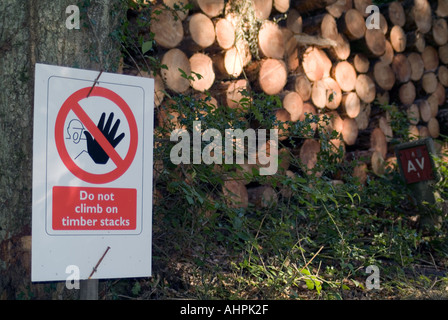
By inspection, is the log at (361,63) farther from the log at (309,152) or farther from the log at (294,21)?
the log at (309,152)

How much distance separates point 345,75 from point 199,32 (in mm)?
1927

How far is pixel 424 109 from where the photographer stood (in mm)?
6590

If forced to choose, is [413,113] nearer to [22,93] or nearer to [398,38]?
[398,38]

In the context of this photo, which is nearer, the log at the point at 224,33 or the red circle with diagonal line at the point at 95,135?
the red circle with diagonal line at the point at 95,135

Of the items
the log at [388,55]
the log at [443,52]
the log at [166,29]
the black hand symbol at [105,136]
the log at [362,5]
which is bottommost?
the black hand symbol at [105,136]

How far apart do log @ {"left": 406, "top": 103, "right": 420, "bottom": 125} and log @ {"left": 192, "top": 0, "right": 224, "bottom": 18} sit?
2.62 meters

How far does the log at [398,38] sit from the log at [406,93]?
1.25 feet

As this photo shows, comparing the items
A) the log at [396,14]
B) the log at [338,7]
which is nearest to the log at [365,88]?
the log at [338,7]

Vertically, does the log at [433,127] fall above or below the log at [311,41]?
below

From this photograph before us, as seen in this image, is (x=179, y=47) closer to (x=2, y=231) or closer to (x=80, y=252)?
(x=2, y=231)

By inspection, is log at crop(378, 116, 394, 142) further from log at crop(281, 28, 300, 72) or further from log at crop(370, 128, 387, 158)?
log at crop(281, 28, 300, 72)

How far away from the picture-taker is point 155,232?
3289 mm

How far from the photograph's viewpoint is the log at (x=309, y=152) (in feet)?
16.3
